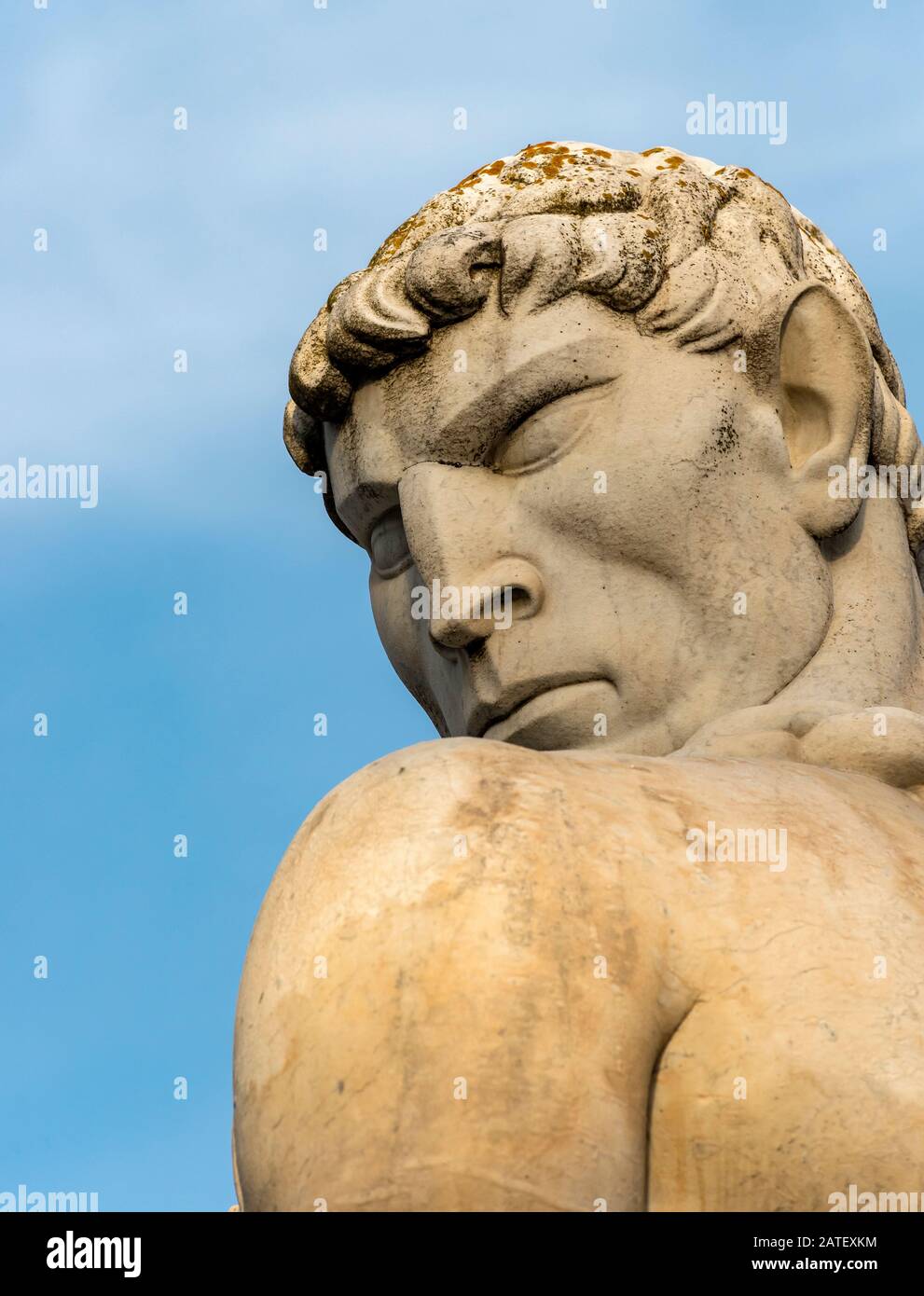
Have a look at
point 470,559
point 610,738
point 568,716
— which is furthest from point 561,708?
point 470,559

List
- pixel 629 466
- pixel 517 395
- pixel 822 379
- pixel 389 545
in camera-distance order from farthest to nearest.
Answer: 1. pixel 389 545
2. pixel 822 379
3. pixel 517 395
4. pixel 629 466

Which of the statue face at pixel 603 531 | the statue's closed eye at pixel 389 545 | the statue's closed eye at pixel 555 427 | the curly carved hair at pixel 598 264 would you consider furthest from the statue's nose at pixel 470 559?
the curly carved hair at pixel 598 264

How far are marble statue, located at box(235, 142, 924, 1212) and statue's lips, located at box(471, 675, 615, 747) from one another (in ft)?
0.04

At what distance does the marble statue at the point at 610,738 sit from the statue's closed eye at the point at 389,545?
1 centimetres

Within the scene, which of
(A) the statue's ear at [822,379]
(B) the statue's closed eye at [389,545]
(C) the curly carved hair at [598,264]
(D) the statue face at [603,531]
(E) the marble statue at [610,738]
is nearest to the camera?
(E) the marble statue at [610,738]

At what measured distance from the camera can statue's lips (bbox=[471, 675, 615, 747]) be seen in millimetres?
7260

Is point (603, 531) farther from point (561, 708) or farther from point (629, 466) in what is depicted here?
point (561, 708)

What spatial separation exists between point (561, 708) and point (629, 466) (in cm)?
73

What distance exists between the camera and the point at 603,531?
7211 mm

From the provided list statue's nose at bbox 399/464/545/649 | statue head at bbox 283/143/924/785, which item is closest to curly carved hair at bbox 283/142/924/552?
statue head at bbox 283/143/924/785

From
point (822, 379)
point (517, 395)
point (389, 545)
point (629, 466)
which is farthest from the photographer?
point (389, 545)

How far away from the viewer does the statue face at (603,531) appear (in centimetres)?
720

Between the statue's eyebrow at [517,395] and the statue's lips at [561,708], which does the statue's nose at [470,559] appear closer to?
the statue's eyebrow at [517,395]

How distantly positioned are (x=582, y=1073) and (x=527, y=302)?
2.75 meters
